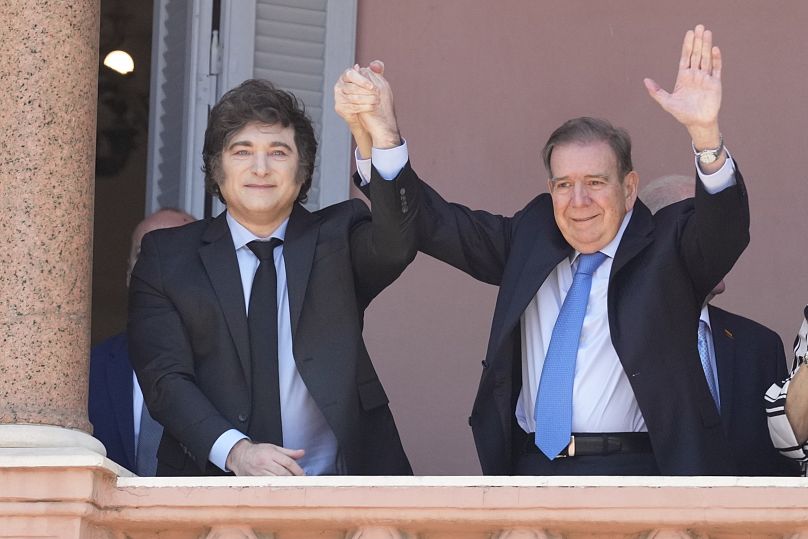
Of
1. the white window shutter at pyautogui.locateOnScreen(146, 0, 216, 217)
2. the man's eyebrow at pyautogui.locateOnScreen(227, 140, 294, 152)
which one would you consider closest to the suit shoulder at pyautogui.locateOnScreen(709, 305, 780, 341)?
the man's eyebrow at pyautogui.locateOnScreen(227, 140, 294, 152)

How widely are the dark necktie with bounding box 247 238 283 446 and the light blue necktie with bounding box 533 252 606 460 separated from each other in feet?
2.26

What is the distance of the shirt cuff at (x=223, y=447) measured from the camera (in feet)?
15.9

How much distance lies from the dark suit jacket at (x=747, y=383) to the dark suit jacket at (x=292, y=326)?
92cm

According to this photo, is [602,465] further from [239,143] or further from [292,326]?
[239,143]

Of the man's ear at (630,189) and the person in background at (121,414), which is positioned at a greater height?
the man's ear at (630,189)

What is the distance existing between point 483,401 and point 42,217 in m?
1.26

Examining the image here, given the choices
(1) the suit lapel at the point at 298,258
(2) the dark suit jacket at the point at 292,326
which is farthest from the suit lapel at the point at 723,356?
(1) the suit lapel at the point at 298,258

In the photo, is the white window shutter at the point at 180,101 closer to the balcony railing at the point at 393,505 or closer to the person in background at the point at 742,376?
the person in background at the point at 742,376

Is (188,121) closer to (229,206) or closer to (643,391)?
(229,206)

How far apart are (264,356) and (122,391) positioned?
0.79 metres

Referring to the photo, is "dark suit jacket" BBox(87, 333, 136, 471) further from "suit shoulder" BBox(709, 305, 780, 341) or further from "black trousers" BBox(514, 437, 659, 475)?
"suit shoulder" BBox(709, 305, 780, 341)

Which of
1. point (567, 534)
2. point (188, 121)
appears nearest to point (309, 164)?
point (567, 534)

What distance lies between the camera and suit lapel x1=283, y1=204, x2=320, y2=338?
16.6 feet

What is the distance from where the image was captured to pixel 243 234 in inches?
205
